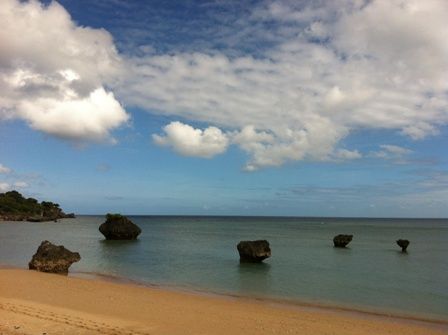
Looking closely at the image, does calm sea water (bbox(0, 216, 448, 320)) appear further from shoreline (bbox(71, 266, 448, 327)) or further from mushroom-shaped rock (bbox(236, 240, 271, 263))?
mushroom-shaped rock (bbox(236, 240, 271, 263))

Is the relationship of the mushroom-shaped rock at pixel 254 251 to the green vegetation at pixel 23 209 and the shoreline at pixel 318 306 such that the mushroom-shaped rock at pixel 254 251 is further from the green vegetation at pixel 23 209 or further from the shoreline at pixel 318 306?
the green vegetation at pixel 23 209

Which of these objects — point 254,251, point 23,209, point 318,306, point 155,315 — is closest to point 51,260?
point 155,315

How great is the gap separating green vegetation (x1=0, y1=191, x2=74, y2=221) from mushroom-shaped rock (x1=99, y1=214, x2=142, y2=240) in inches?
3478

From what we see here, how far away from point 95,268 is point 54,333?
24.5 m

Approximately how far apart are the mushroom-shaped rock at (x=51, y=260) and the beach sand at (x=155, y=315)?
7.00 metres

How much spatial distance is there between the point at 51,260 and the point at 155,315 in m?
18.1

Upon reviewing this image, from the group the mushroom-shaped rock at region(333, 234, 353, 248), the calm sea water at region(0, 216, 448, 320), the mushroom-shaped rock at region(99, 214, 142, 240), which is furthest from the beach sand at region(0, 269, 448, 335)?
the mushroom-shaped rock at region(99, 214, 142, 240)

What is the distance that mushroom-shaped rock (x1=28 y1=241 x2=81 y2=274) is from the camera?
32.1 m

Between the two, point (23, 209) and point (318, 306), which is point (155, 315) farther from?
point (23, 209)

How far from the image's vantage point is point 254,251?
4106 cm

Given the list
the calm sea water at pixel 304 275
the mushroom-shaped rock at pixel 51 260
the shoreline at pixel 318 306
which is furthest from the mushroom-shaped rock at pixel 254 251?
the mushroom-shaped rock at pixel 51 260

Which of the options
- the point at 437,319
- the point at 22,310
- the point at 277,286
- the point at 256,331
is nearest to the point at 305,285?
the point at 277,286

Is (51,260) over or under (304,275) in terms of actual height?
over

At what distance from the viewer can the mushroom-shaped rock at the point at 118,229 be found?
71250 mm
